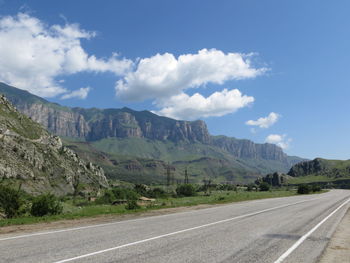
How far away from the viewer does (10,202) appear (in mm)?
20203

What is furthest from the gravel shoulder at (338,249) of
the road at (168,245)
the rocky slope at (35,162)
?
the rocky slope at (35,162)

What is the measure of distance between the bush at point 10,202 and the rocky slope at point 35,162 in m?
64.6

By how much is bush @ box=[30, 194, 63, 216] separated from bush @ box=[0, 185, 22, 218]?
97 cm

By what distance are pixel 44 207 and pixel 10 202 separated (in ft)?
Answer: 6.83

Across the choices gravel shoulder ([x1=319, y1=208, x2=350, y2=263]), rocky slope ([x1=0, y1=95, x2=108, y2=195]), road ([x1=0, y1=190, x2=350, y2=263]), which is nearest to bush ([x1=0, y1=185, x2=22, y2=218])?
road ([x1=0, y1=190, x2=350, y2=263])

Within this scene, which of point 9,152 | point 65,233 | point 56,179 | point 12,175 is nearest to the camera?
point 65,233

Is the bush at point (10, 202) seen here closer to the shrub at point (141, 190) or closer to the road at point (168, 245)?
the road at point (168, 245)

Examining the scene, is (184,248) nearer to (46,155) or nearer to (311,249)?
(311,249)

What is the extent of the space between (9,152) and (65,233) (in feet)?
349

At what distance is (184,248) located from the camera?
9.59 meters

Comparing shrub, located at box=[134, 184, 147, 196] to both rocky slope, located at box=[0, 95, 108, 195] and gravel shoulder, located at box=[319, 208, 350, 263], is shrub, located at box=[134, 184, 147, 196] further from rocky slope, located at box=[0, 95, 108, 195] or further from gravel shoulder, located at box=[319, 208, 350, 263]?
gravel shoulder, located at box=[319, 208, 350, 263]

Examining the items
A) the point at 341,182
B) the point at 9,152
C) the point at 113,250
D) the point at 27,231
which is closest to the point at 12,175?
the point at 9,152

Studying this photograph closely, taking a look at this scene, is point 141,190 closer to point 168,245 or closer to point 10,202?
point 10,202

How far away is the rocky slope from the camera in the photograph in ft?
327
